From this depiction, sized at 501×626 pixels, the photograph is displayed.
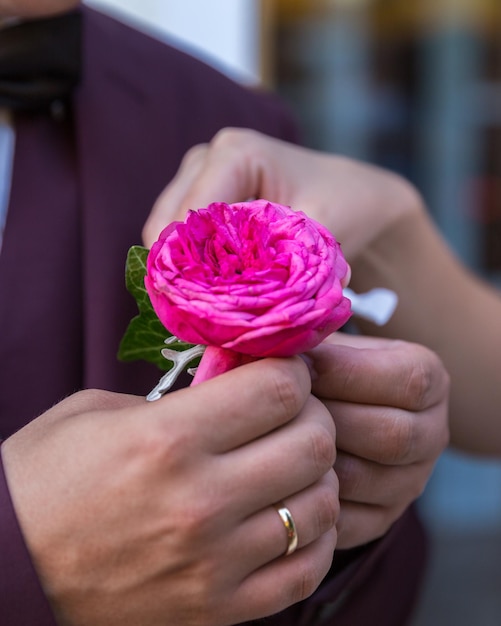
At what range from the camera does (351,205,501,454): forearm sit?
2.78 ft

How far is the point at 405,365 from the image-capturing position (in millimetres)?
576

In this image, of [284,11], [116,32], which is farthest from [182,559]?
[284,11]

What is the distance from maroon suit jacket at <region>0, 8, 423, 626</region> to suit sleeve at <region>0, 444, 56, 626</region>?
9.3 inches

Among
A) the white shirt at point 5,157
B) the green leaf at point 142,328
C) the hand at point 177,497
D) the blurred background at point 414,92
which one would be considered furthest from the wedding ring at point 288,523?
the blurred background at point 414,92

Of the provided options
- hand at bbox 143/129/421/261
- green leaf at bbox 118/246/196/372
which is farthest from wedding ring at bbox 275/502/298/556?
hand at bbox 143/129/421/261

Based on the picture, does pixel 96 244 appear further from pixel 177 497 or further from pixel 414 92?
pixel 414 92

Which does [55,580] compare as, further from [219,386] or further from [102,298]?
[102,298]

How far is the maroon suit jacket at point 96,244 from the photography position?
703 mm

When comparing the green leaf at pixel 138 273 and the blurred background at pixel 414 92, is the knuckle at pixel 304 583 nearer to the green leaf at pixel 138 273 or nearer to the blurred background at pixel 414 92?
the green leaf at pixel 138 273

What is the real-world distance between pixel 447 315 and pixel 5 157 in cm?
51

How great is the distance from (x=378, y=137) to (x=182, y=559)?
2814mm

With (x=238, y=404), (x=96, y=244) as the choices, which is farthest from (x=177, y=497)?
(x=96, y=244)

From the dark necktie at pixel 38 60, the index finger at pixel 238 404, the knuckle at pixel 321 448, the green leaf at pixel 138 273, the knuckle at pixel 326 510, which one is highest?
the dark necktie at pixel 38 60

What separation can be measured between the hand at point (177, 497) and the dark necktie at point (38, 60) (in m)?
0.40
